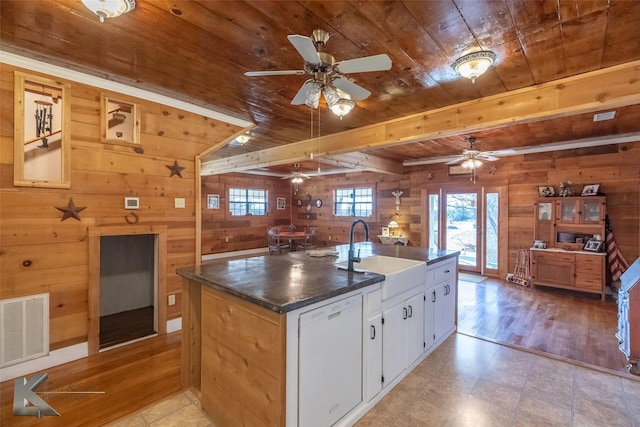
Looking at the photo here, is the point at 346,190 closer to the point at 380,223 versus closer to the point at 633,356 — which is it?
the point at 380,223

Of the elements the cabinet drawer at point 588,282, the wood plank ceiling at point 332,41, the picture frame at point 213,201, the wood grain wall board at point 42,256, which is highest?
the wood plank ceiling at point 332,41

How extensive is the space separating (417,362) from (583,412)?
1.15 metres

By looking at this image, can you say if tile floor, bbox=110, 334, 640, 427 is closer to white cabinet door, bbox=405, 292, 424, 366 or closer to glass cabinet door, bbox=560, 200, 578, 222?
white cabinet door, bbox=405, 292, 424, 366

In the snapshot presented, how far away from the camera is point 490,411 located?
6.95ft

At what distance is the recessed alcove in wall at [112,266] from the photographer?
2.81 meters

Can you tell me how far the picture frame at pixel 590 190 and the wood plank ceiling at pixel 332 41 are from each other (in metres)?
3.19

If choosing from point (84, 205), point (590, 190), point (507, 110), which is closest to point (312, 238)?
point (590, 190)

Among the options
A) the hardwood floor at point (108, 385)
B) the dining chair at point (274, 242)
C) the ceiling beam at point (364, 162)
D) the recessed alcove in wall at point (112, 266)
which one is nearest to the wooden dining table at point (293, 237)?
the dining chair at point (274, 242)

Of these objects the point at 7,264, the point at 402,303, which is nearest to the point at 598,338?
the point at 402,303

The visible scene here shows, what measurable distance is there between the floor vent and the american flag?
732 centimetres

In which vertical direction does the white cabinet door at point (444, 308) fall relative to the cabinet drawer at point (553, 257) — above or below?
below

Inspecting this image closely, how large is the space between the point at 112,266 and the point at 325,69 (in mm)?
3691

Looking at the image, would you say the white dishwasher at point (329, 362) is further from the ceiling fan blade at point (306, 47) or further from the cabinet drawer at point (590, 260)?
the cabinet drawer at point (590, 260)

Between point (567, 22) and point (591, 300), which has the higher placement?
point (567, 22)
